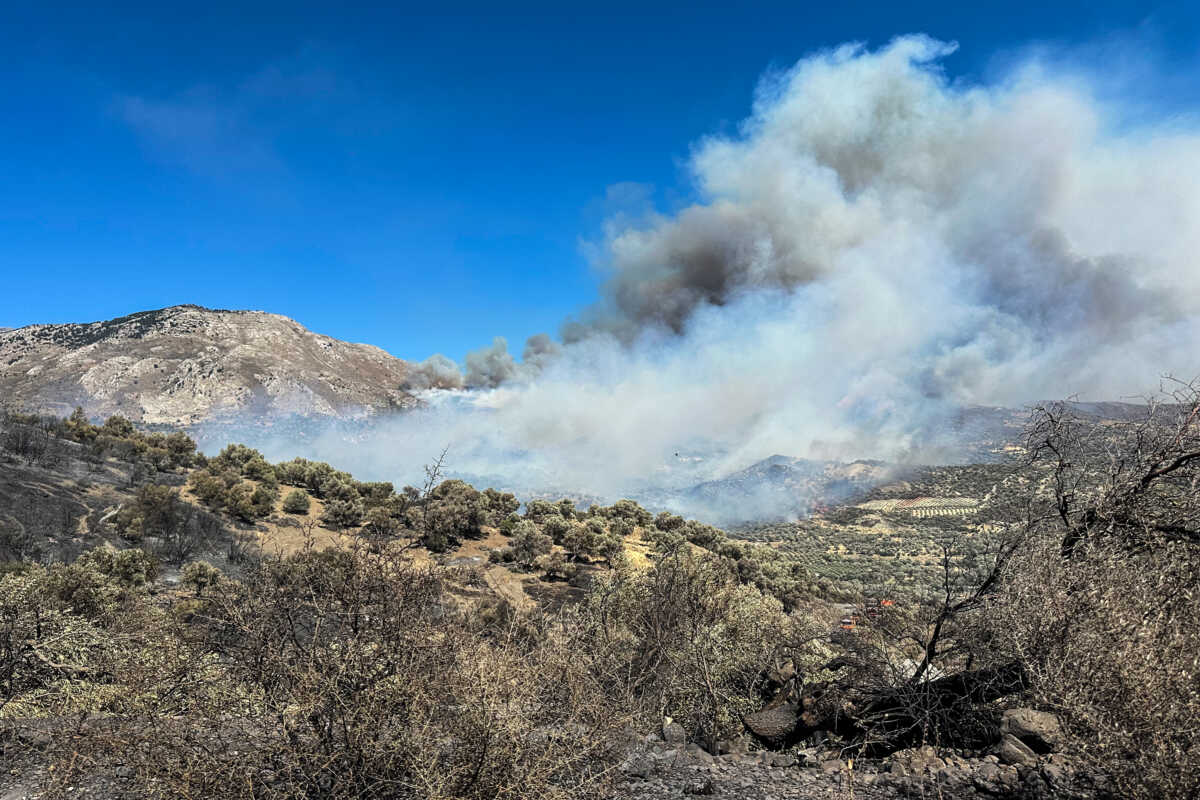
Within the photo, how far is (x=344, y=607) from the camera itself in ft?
17.6

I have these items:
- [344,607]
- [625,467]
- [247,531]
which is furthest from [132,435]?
[625,467]

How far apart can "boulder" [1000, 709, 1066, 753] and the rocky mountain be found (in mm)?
113705

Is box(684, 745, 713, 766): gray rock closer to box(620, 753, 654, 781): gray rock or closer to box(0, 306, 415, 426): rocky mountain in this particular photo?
box(620, 753, 654, 781): gray rock

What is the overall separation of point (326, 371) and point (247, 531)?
124 meters

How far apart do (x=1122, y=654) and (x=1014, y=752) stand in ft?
7.43

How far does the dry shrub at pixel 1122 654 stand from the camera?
389cm

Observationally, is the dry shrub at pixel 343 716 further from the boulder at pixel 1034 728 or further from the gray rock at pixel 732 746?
the boulder at pixel 1034 728

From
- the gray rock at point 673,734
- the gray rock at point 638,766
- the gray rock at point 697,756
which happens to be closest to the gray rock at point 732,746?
the gray rock at point 673,734

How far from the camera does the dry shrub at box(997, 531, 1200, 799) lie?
12.8 ft

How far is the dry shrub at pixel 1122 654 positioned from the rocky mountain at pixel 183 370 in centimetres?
11398

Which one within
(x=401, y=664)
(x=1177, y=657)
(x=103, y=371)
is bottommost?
(x=401, y=664)

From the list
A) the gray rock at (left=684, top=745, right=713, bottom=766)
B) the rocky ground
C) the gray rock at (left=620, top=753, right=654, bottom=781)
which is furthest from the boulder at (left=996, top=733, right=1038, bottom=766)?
the gray rock at (left=620, top=753, right=654, bottom=781)

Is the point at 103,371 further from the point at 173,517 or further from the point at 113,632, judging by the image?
the point at 113,632

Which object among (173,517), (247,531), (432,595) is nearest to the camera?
(432,595)
